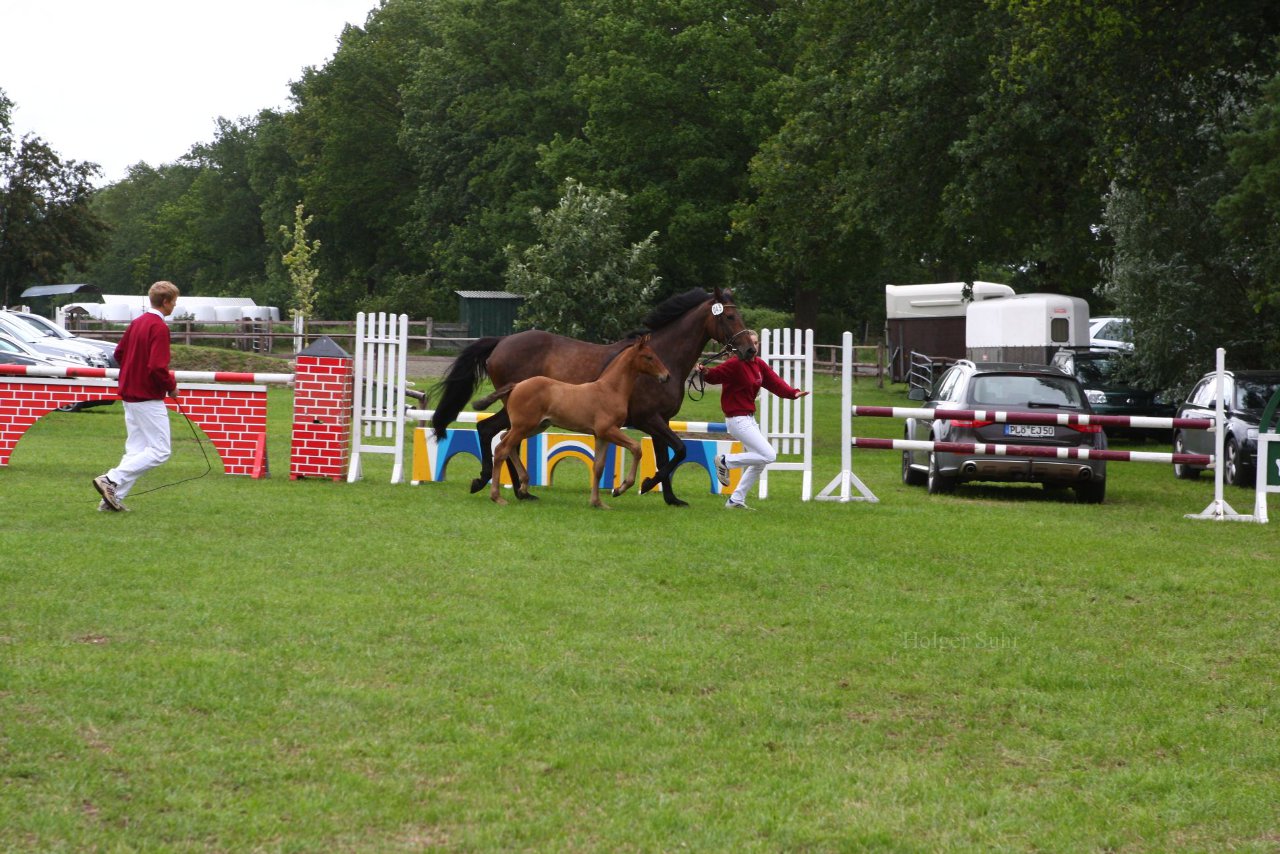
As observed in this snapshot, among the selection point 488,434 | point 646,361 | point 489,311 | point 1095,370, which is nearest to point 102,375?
point 488,434

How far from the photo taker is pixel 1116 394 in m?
31.1

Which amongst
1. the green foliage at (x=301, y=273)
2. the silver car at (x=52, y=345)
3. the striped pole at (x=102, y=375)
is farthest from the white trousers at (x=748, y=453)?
the green foliage at (x=301, y=273)

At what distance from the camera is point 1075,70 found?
→ 23703 millimetres

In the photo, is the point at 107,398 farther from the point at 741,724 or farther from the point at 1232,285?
the point at 1232,285

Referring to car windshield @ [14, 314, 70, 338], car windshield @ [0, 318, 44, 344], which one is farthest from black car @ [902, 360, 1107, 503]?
car windshield @ [14, 314, 70, 338]

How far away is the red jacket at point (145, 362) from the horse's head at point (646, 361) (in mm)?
4310

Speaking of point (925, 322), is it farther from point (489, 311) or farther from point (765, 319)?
point (489, 311)

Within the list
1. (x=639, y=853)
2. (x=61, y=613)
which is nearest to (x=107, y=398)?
(x=61, y=613)

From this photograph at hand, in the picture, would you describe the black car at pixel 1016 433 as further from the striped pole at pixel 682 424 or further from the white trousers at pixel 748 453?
the striped pole at pixel 682 424

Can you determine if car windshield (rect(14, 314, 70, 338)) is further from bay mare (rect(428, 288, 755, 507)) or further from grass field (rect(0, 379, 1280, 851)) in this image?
grass field (rect(0, 379, 1280, 851))

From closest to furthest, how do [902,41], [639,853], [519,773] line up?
[639,853], [519,773], [902,41]

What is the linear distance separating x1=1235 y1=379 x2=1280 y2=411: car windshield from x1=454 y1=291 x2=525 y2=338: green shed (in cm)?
4386

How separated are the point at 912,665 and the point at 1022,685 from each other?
0.60m

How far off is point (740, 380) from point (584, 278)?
24.7 metres
